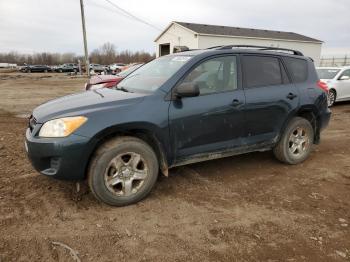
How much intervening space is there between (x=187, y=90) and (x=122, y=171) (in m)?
1.18

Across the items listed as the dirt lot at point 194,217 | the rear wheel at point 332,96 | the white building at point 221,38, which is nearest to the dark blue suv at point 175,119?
the dirt lot at point 194,217

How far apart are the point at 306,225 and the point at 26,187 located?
334 centimetres

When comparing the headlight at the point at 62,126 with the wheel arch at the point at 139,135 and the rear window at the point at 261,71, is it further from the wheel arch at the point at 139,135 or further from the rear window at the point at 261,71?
the rear window at the point at 261,71

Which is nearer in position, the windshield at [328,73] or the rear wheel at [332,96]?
the rear wheel at [332,96]

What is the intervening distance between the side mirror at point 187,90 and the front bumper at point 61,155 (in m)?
1.17

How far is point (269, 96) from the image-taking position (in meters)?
4.44

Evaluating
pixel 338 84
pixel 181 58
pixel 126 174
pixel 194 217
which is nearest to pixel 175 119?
pixel 126 174

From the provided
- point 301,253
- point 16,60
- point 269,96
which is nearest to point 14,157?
point 269,96

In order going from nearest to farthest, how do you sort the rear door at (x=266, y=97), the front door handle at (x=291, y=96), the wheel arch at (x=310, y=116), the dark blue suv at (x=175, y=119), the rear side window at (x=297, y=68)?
the dark blue suv at (x=175, y=119), the rear door at (x=266, y=97), the front door handle at (x=291, y=96), the wheel arch at (x=310, y=116), the rear side window at (x=297, y=68)

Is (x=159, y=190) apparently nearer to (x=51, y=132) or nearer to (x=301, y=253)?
(x=51, y=132)

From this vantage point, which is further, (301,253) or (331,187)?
(331,187)

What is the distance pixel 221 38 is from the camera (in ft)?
94.3

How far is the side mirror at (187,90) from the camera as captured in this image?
3.62m

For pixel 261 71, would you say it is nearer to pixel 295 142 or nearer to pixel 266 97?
pixel 266 97
